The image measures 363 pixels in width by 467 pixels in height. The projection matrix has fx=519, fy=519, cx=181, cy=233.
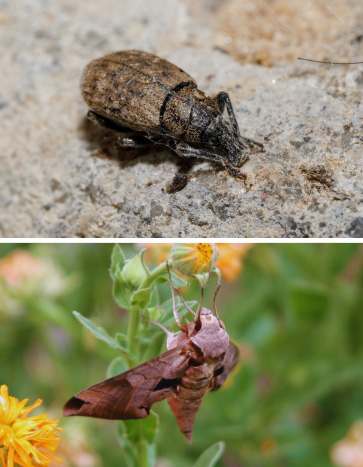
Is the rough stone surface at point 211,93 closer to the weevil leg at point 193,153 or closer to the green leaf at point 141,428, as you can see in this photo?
the weevil leg at point 193,153

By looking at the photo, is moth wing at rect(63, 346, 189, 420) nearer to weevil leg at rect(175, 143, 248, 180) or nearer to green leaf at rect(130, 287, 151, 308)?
green leaf at rect(130, 287, 151, 308)

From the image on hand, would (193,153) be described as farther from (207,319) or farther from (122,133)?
(207,319)

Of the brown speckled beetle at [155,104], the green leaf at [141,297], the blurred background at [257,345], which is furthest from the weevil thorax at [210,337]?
the brown speckled beetle at [155,104]

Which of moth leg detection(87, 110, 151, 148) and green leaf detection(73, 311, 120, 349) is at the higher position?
green leaf detection(73, 311, 120, 349)

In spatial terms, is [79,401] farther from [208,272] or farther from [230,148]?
[230,148]

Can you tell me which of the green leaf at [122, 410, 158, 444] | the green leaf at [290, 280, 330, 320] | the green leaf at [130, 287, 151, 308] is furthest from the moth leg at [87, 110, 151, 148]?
the green leaf at [122, 410, 158, 444]

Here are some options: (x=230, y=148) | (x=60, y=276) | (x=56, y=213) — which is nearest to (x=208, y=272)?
(x=230, y=148)

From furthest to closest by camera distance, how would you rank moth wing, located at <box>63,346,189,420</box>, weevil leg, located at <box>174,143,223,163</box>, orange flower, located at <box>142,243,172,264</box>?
1. weevil leg, located at <box>174,143,223,163</box>
2. orange flower, located at <box>142,243,172,264</box>
3. moth wing, located at <box>63,346,189,420</box>
